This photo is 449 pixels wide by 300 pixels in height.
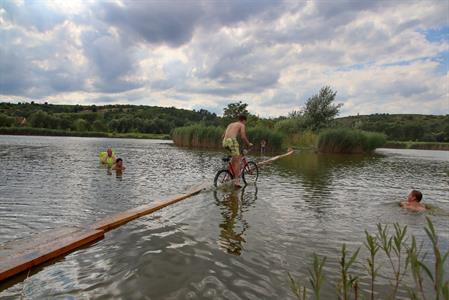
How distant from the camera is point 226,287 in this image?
12.3 feet

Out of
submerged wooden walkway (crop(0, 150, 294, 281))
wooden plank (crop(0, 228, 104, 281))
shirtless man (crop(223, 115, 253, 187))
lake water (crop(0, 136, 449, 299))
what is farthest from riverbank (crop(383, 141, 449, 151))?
wooden plank (crop(0, 228, 104, 281))

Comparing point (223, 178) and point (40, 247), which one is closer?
point (40, 247)

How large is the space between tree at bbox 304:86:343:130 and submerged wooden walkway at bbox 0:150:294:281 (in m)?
42.8

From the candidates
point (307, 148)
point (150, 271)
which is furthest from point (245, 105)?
point (150, 271)

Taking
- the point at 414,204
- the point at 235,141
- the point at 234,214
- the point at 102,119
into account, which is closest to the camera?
the point at 234,214

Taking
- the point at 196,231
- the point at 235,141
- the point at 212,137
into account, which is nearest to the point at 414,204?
the point at 235,141

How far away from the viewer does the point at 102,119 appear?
10288cm

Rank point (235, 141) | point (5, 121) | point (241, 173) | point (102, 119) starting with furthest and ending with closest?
point (102, 119)
point (5, 121)
point (241, 173)
point (235, 141)

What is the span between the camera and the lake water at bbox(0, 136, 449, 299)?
3.74 m

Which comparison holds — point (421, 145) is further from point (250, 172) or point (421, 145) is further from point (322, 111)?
point (250, 172)

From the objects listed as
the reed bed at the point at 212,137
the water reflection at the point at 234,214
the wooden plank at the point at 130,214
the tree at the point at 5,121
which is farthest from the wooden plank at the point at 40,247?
the tree at the point at 5,121

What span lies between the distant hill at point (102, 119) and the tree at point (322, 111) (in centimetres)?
1637

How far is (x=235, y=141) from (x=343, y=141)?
78.4 feet

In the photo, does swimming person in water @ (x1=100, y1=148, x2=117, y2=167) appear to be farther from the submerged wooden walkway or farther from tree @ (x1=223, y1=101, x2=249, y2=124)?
tree @ (x1=223, y1=101, x2=249, y2=124)
